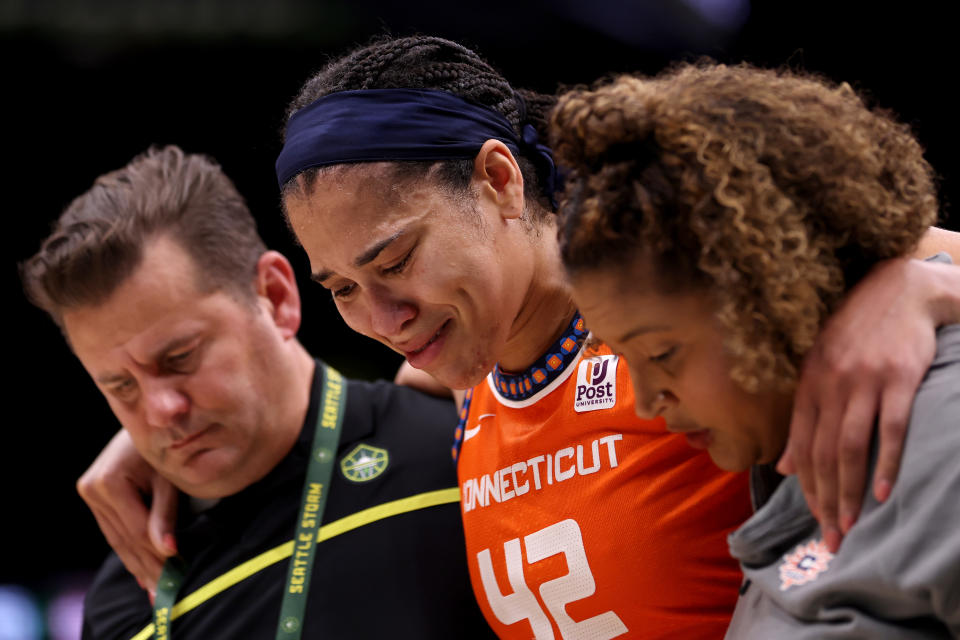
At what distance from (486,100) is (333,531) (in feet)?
3.06

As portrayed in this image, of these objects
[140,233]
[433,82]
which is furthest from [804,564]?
[140,233]

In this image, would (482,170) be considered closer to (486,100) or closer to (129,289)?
(486,100)

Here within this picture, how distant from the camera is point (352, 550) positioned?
187 cm

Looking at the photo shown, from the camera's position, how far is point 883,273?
979 mm

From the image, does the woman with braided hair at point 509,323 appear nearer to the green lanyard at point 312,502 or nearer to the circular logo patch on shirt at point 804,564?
the circular logo patch on shirt at point 804,564

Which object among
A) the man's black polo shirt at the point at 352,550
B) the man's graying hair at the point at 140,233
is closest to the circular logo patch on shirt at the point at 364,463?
the man's black polo shirt at the point at 352,550

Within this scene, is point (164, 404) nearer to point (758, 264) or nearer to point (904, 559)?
point (758, 264)

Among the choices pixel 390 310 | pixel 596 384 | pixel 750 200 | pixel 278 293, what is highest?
pixel 750 200

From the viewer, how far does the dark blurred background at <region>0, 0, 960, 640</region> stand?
2.68 metres

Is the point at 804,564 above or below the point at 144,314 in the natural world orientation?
above

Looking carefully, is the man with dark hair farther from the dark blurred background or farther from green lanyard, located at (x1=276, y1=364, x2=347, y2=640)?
the dark blurred background

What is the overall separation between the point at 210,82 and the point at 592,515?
2.57m

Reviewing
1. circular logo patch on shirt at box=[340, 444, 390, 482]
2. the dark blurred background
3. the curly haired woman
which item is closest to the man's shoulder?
circular logo patch on shirt at box=[340, 444, 390, 482]

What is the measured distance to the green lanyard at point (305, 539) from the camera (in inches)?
72.0
